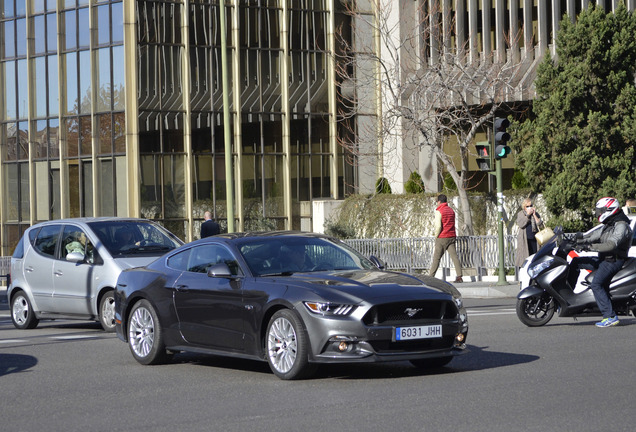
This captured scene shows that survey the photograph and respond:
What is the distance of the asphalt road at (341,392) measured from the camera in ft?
25.3

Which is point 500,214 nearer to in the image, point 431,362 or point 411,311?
point 431,362

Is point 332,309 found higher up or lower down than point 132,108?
lower down

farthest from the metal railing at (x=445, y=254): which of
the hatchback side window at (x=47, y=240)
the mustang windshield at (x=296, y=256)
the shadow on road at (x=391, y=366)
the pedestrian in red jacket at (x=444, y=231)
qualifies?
the mustang windshield at (x=296, y=256)

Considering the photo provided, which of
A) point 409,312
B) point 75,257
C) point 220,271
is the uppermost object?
point 75,257

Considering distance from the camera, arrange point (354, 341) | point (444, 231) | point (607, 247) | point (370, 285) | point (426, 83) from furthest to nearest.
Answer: point (426, 83), point (444, 231), point (607, 247), point (370, 285), point (354, 341)

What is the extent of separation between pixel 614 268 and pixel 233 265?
5.57 metres

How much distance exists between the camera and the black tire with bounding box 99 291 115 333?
1558 cm

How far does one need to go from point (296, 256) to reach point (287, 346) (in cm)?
118

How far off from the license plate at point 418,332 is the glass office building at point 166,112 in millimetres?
30654

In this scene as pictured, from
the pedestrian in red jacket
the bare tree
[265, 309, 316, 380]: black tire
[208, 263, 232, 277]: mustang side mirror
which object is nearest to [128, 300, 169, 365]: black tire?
[208, 263, 232, 277]: mustang side mirror

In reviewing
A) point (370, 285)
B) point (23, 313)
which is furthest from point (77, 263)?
point (370, 285)

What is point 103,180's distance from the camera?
40.7m

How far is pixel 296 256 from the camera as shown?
10820 mm

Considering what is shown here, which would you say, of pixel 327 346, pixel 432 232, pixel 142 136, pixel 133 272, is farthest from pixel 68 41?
pixel 327 346
